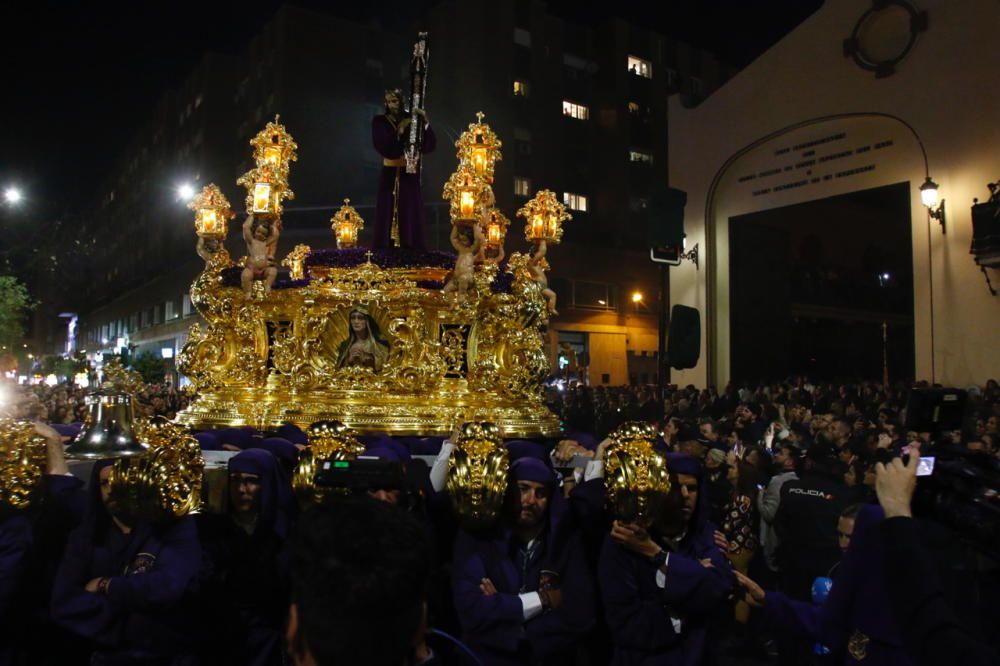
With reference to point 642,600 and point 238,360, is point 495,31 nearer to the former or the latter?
point 238,360

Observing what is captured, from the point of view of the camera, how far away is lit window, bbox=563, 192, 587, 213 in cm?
3441

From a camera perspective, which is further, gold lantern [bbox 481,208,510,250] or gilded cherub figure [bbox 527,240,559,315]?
gold lantern [bbox 481,208,510,250]

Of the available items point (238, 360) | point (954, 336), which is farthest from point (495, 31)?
point (238, 360)

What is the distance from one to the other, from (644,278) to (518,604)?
103ft

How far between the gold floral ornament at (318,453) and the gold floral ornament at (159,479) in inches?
20.3

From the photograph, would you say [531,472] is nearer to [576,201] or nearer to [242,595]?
[242,595]

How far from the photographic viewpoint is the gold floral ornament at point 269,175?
26.4ft

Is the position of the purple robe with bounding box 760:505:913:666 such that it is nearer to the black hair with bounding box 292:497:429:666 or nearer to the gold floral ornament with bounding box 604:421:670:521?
the gold floral ornament with bounding box 604:421:670:521

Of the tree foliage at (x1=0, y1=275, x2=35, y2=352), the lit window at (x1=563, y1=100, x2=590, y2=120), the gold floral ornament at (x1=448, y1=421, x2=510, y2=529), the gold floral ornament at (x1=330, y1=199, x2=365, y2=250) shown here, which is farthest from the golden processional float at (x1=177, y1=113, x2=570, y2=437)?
the lit window at (x1=563, y1=100, x2=590, y2=120)

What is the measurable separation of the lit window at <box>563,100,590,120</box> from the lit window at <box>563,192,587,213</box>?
3.72m

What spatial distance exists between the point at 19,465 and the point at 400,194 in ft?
22.1

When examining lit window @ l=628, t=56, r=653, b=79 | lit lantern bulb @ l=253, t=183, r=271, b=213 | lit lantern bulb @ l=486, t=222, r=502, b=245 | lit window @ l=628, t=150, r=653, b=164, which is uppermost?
lit window @ l=628, t=56, r=653, b=79

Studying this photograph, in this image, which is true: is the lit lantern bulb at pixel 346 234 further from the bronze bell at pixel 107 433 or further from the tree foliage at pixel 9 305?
the tree foliage at pixel 9 305

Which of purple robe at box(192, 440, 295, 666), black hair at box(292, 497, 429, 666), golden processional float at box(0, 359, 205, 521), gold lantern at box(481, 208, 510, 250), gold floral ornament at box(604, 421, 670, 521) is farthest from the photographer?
gold lantern at box(481, 208, 510, 250)
